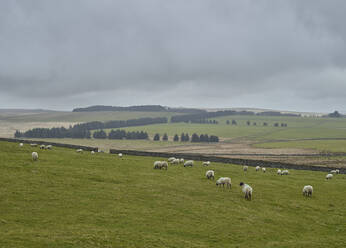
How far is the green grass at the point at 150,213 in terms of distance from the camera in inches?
612

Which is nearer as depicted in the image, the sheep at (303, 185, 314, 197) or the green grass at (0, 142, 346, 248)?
the green grass at (0, 142, 346, 248)

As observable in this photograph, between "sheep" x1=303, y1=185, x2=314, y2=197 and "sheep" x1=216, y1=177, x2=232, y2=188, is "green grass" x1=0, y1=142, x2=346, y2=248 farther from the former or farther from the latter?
"sheep" x1=216, y1=177, x2=232, y2=188

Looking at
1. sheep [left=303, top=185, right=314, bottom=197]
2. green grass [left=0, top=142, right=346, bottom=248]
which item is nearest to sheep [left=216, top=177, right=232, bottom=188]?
green grass [left=0, top=142, right=346, bottom=248]

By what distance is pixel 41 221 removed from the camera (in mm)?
16828

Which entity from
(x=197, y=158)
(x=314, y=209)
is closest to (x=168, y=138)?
(x=197, y=158)

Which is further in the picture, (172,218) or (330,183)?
(330,183)

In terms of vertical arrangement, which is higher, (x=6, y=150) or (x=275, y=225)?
(x=6, y=150)

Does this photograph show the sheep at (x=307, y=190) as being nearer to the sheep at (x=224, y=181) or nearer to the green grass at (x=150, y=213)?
the green grass at (x=150, y=213)

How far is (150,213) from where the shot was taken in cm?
1952

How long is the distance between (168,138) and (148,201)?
514ft

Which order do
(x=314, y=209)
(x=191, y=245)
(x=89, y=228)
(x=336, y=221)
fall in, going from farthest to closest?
(x=314, y=209), (x=336, y=221), (x=89, y=228), (x=191, y=245)

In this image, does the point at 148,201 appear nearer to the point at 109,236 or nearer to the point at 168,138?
the point at 109,236

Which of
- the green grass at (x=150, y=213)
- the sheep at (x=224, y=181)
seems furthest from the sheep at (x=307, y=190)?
the sheep at (x=224, y=181)

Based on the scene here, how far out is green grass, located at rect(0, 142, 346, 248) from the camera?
612 inches
